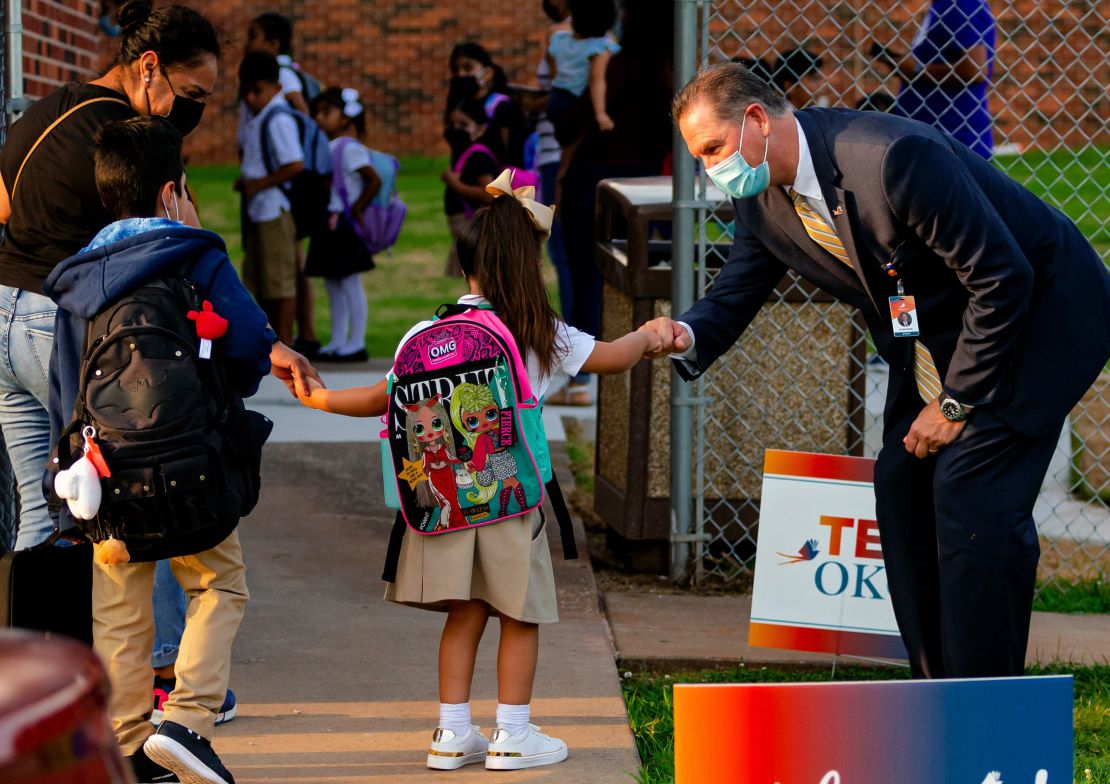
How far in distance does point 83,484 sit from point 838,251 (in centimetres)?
182

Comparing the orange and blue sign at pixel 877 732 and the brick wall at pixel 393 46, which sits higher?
the brick wall at pixel 393 46

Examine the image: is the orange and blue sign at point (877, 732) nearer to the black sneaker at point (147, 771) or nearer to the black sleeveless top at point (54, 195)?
the black sneaker at point (147, 771)

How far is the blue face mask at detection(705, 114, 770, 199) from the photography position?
11.7 ft

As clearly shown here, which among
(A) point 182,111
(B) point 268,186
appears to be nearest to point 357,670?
(A) point 182,111

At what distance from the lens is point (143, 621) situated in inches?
143

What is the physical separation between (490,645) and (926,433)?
72.7 inches

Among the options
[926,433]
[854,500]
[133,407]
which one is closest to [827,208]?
[926,433]

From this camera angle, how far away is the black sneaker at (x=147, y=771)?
3670 millimetres

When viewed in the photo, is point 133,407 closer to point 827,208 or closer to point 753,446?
point 827,208

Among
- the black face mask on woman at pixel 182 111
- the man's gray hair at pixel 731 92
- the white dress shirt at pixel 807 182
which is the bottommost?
the white dress shirt at pixel 807 182

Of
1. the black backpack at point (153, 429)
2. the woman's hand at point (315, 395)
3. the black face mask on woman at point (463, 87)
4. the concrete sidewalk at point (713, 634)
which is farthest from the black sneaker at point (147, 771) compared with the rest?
the black face mask on woman at point (463, 87)

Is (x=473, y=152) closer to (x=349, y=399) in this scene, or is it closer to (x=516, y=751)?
(x=349, y=399)

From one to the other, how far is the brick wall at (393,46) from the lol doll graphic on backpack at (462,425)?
62.6ft

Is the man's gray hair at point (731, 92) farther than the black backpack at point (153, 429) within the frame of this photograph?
Yes
